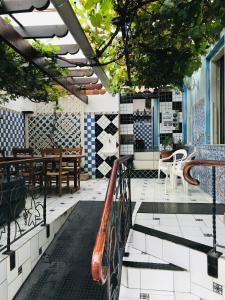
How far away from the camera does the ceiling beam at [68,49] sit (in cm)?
399

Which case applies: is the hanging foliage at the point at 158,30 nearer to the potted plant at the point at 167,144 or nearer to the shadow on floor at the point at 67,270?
the shadow on floor at the point at 67,270

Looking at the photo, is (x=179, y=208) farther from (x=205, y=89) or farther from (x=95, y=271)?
(x=95, y=271)

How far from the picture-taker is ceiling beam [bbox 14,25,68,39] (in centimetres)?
339

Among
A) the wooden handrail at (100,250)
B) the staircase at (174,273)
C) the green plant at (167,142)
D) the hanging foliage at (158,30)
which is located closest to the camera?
the wooden handrail at (100,250)

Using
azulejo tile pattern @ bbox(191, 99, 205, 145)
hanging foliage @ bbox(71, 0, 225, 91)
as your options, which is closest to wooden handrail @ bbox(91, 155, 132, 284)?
hanging foliage @ bbox(71, 0, 225, 91)

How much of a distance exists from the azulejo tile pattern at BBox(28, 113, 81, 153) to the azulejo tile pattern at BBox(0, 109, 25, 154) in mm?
366

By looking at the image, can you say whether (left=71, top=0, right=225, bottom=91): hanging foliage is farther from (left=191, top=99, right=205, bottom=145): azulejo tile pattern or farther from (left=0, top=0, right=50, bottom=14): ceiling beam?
(left=191, top=99, right=205, bottom=145): azulejo tile pattern

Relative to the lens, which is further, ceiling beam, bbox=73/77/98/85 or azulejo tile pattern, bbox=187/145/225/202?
ceiling beam, bbox=73/77/98/85

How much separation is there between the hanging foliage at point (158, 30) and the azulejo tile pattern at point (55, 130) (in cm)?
416

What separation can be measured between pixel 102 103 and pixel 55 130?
1693 millimetres

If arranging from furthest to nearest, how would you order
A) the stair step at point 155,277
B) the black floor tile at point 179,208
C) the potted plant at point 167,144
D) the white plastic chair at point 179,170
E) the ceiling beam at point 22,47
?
the potted plant at point 167,144 → the white plastic chair at point 179,170 → the black floor tile at point 179,208 → the ceiling beam at point 22,47 → the stair step at point 155,277

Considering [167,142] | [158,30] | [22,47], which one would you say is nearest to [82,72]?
[22,47]

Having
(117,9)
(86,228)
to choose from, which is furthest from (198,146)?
(117,9)

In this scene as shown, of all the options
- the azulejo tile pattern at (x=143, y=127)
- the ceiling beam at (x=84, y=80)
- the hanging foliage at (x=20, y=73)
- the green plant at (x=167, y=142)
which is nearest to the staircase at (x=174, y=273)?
the hanging foliage at (x=20, y=73)
